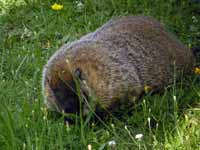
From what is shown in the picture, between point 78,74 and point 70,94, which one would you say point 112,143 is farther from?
point 78,74

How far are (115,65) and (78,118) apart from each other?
544 mm

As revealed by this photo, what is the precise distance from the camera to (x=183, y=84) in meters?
4.62

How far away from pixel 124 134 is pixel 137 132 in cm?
9

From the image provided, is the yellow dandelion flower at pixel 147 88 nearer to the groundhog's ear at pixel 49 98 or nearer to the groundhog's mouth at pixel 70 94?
the groundhog's mouth at pixel 70 94

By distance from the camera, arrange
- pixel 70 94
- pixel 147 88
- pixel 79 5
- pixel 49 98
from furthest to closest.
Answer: pixel 79 5, pixel 147 88, pixel 49 98, pixel 70 94

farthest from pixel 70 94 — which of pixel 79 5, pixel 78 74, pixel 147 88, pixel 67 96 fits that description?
pixel 79 5

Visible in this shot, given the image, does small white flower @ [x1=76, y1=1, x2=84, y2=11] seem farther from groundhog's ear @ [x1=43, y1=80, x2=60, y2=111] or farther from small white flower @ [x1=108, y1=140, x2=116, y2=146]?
small white flower @ [x1=108, y1=140, x2=116, y2=146]

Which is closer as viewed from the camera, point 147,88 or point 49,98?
point 49,98

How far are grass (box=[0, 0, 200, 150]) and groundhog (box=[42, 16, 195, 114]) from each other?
115 mm

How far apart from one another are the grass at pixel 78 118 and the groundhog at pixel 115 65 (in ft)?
0.38

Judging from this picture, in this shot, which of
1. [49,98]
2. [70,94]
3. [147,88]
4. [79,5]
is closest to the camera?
[70,94]

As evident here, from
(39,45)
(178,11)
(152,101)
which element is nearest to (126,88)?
(152,101)

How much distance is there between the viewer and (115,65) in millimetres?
4379

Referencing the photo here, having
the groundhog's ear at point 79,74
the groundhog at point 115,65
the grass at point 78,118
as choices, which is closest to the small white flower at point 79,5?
the grass at point 78,118
